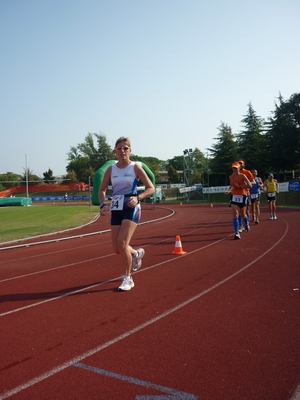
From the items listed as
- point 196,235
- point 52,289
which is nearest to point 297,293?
point 52,289

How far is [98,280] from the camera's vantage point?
668cm

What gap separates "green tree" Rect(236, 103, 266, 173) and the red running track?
4854 centimetres

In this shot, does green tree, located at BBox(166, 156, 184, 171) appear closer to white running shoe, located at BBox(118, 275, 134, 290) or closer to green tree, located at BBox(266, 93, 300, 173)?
green tree, located at BBox(266, 93, 300, 173)

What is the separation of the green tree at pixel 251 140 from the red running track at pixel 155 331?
4854 cm

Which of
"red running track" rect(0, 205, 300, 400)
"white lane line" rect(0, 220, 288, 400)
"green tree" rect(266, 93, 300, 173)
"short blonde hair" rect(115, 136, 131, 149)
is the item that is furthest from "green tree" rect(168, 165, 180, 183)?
"white lane line" rect(0, 220, 288, 400)

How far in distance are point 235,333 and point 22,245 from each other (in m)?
9.37

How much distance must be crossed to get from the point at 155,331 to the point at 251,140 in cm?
5721

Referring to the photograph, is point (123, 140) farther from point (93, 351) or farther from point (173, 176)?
point (173, 176)

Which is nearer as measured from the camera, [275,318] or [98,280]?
[275,318]

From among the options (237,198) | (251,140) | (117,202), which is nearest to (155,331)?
(117,202)

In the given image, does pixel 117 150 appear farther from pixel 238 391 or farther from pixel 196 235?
pixel 196 235

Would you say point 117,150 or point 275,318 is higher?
point 117,150

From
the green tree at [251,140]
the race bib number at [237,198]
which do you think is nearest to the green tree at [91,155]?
the green tree at [251,140]

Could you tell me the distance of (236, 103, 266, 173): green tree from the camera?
54.7 metres
